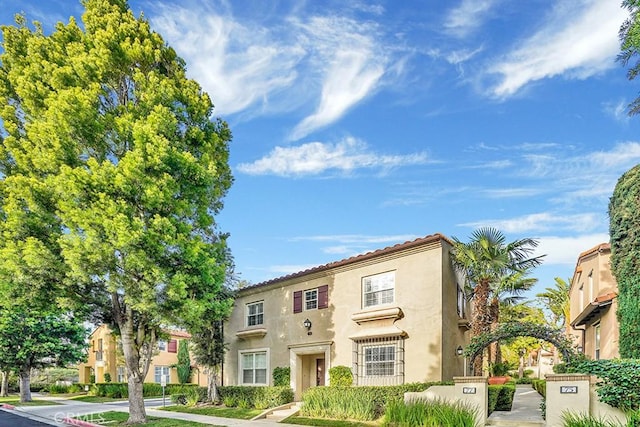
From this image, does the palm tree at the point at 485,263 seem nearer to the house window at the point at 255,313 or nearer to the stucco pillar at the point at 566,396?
the stucco pillar at the point at 566,396

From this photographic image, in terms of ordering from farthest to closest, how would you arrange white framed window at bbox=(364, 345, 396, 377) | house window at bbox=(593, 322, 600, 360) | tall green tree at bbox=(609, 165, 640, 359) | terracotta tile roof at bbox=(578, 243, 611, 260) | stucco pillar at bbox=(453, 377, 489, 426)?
terracotta tile roof at bbox=(578, 243, 611, 260), house window at bbox=(593, 322, 600, 360), white framed window at bbox=(364, 345, 396, 377), tall green tree at bbox=(609, 165, 640, 359), stucco pillar at bbox=(453, 377, 489, 426)

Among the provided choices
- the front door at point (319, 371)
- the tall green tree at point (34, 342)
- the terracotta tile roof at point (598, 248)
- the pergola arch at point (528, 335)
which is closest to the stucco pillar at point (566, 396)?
the pergola arch at point (528, 335)

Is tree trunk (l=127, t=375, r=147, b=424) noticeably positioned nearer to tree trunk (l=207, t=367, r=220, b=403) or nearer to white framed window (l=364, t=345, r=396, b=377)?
tree trunk (l=207, t=367, r=220, b=403)

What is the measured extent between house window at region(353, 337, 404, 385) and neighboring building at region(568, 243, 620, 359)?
19.6 feet

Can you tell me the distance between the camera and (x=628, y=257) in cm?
1404

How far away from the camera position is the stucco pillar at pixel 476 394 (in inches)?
482

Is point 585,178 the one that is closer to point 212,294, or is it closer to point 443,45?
point 443,45

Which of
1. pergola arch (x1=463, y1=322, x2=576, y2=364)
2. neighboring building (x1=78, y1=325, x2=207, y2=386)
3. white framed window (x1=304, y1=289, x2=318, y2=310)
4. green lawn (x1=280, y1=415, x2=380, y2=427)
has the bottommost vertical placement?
neighboring building (x1=78, y1=325, x2=207, y2=386)

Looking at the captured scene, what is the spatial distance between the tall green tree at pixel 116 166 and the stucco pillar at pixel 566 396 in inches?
416

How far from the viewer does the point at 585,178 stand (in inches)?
630

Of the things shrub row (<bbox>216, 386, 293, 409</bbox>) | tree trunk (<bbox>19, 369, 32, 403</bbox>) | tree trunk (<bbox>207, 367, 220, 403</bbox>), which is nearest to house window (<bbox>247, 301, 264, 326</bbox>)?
tree trunk (<bbox>207, 367, 220, 403</bbox>)

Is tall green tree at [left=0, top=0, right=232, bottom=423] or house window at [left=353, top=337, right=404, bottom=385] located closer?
tall green tree at [left=0, top=0, right=232, bottom=423]

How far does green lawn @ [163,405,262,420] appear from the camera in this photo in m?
18.8

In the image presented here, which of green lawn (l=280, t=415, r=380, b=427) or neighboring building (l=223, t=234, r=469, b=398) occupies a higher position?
neighboring building (l=223, t=234, r=469, b=398)
